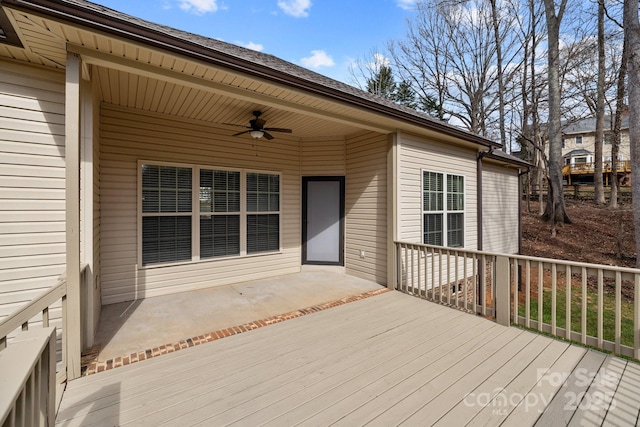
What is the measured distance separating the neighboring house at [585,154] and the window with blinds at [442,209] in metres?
18.4

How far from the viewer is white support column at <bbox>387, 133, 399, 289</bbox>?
4.75 m

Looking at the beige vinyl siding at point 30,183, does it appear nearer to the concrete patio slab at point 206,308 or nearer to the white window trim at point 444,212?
the concrete patio slab at point 206,308

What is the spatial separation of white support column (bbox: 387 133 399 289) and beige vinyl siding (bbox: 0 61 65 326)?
167 inches

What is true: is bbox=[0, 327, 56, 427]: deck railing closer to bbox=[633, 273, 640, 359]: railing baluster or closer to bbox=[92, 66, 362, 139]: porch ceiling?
bbox=[92, 66, 362, 139]: porch ceiling

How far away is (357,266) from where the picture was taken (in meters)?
5.50

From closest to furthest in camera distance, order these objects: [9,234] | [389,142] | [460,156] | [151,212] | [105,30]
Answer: [105,30] → [9,234] → [151,212] → [389,142] → [460,156]

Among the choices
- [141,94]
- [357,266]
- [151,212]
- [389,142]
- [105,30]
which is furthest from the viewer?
[357,266]

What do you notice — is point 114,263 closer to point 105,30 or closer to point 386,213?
point 105,30

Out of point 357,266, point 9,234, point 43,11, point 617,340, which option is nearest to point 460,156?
point 357,266

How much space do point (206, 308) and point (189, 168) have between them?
227 centimetres

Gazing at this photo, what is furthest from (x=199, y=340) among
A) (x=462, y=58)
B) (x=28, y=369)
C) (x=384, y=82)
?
(x=462, y=58)

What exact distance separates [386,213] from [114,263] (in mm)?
4280

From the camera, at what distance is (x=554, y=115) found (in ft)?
35.3

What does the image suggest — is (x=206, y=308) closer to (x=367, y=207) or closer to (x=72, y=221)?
(x=72, y=221)
